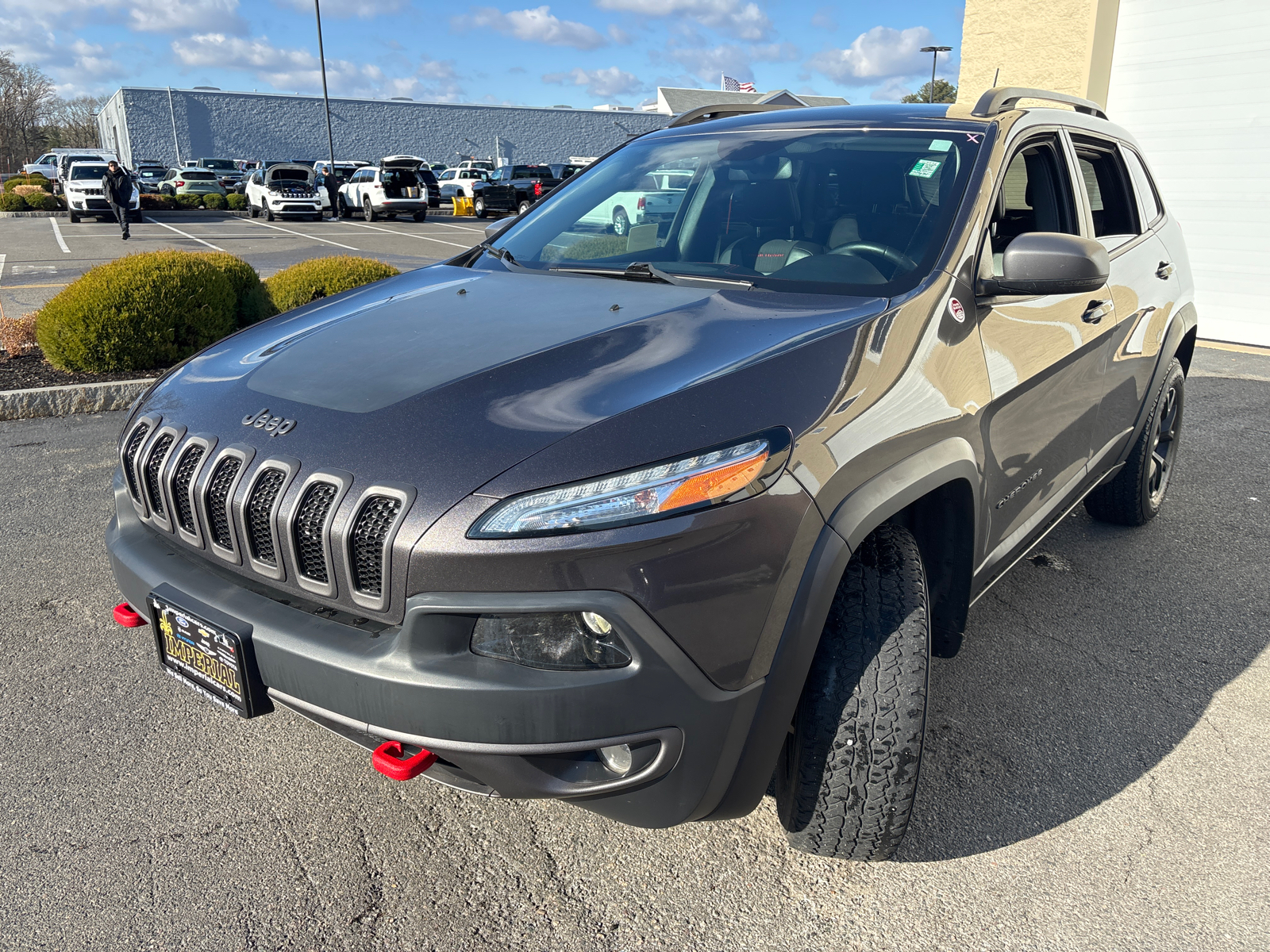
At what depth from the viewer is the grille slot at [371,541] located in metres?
1.78

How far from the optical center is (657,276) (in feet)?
9.03

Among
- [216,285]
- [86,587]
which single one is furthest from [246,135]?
[86,587]

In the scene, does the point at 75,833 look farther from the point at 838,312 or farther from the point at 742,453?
the point at 838,312

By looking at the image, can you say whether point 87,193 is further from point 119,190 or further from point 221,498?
point 221,498

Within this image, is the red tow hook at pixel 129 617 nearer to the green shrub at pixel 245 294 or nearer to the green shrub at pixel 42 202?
the green shrub at pixel 245 294

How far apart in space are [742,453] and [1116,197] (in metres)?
2.85

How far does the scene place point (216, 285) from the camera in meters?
7.15

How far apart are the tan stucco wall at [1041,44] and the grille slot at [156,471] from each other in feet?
33.3

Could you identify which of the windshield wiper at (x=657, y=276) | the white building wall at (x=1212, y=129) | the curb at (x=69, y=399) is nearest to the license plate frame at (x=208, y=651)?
the windshield wiper at (x=657, y=276)

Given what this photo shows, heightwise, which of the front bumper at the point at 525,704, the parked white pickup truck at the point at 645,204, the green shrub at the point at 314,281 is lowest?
the front bumper at the point at 525,704

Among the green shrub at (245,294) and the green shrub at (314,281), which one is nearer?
the green shrub at (314,281)

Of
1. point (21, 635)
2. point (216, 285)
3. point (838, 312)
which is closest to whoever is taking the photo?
point (838, 312)

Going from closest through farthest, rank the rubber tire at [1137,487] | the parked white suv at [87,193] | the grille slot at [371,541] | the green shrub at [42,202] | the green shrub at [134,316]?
the grille slot at [371,541]
the rubber tire at [1137,487]
the green shrub at [134,316]
the parked white suv at [87,193]
the green shrub at [42,202]

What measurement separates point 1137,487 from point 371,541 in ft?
11.9
